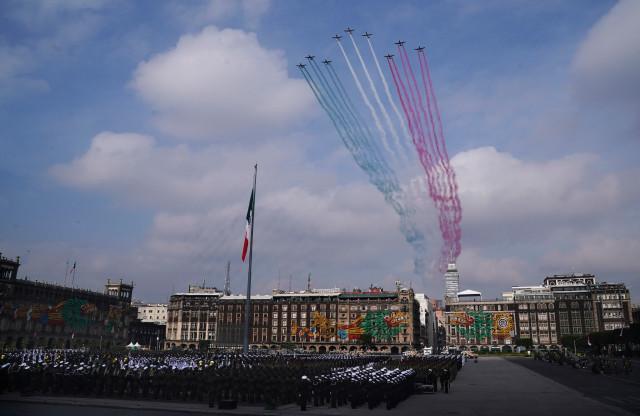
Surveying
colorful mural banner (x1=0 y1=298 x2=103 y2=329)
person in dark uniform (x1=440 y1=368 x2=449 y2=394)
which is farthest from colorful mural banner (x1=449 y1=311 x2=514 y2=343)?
person in dark uniform (x1=440 y1=368 x2=449 y2=394)

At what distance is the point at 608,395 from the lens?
1251 inches

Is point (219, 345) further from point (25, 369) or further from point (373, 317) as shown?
point (25, 369)

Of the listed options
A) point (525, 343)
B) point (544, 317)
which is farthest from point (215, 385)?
point (544, 317)

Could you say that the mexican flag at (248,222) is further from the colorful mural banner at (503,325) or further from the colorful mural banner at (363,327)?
the colorful mural banner at (503,325)

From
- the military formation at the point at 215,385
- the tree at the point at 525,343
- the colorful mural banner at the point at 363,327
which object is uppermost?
the colorful mural banner at the point at 363,327

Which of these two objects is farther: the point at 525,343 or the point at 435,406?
the point at 525,343

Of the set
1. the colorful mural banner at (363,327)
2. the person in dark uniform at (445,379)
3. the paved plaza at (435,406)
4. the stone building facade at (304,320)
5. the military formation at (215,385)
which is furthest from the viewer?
the stone building facade at (304,320)

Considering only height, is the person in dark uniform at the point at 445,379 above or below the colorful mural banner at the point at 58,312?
below

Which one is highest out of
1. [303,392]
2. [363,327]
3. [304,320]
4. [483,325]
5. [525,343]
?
[304,320]

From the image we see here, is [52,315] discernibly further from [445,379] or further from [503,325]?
[503,325]

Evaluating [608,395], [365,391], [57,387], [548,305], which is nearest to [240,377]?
[365,391]

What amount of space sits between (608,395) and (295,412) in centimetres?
2115

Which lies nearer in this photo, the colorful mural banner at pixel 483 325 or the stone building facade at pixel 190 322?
the colorful mural banner at pixel 483 325


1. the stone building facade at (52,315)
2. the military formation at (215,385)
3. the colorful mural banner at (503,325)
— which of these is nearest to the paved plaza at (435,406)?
the military formation at (215,385)
